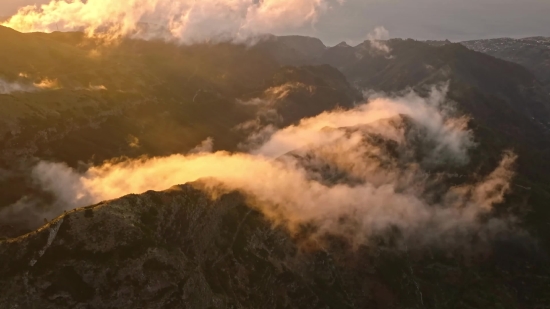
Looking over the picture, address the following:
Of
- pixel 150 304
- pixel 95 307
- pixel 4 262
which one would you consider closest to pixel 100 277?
pixel 95 307

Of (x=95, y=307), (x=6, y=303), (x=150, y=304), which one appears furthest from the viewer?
(x=150, y=304)

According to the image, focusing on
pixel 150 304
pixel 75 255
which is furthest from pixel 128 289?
pixel 75 255

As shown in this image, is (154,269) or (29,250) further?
(154,269)

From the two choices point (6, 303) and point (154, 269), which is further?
point (154, 269)

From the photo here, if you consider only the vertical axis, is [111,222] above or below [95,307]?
above

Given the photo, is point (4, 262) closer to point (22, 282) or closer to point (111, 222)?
point (22, 282)

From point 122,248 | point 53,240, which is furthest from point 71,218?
point 122,248

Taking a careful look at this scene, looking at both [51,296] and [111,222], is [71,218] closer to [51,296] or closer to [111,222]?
[111,222]

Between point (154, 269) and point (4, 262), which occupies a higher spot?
point (4, 262)

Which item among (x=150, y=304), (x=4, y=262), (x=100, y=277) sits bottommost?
(x=150, y=304)

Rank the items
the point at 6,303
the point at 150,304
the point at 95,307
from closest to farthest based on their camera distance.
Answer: the point at 6,303, the point at 95,307, the point at 150,304
